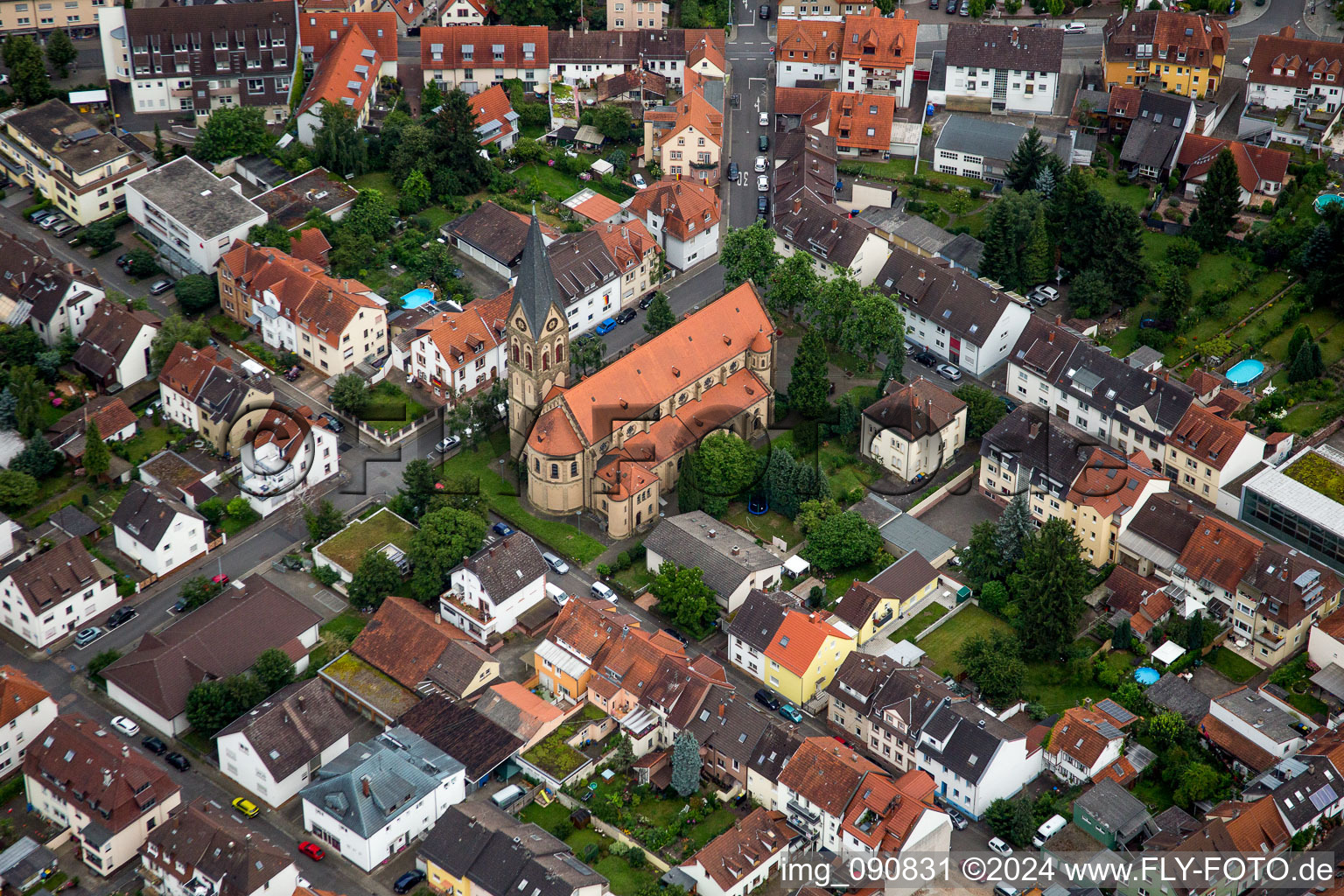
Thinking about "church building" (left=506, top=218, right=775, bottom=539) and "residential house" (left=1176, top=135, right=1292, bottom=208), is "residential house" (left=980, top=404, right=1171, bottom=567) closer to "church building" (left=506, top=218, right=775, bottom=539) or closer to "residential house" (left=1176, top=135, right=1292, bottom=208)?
"church building" (left=506, top=218, right=775, bottom=539)

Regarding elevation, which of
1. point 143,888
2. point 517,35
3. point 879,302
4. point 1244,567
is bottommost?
point 143,888

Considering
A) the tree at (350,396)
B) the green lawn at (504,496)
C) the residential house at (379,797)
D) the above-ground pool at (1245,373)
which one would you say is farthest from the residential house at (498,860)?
the above-ground pool at (1245,373)

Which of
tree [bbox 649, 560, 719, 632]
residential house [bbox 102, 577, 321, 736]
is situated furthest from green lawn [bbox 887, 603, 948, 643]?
residential house [bbox 102, 577, 321, 736]

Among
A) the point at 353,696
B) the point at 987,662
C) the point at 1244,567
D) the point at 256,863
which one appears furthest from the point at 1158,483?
the point at 256,863

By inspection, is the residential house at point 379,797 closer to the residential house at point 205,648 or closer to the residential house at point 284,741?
the residential house at point 284,741

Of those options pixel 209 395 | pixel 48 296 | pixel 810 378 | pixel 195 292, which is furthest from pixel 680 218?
pixel 48 296

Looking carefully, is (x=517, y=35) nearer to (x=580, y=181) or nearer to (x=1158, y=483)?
(x=580, y=181)
